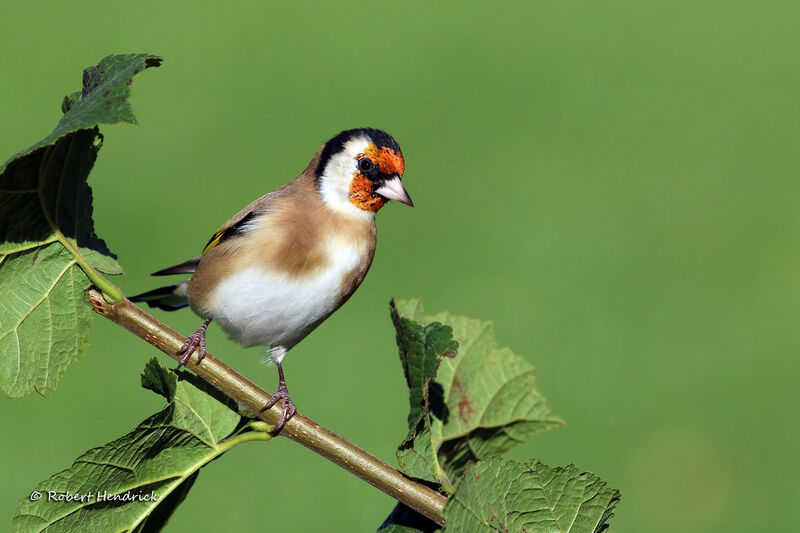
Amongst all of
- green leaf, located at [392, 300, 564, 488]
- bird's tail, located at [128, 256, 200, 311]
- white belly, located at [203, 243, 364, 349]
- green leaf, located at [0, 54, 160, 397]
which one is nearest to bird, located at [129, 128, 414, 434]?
white belly, located at [203, 243, 364, 349]

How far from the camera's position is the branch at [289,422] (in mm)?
1871

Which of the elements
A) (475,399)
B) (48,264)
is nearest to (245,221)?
(475,399)

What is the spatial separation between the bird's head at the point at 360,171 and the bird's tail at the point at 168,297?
2.19 ft

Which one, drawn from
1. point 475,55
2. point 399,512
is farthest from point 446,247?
point 399,512

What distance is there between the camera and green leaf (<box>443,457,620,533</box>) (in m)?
1.71

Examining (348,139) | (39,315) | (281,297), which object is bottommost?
(39,315)

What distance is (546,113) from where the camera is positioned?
34.1ft

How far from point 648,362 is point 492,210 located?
235 centimetres

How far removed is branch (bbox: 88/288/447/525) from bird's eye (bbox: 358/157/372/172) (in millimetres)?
1249

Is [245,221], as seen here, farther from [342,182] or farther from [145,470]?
[145,470]

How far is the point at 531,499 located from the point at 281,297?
1413 mm

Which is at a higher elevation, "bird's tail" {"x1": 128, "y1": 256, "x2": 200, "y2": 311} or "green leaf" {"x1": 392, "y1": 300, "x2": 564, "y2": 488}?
"green leaf" {"x1": 392, "y1": 300, "x2": 564, "y2": 488}

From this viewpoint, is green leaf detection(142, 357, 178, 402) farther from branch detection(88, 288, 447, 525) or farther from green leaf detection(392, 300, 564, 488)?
green leaf detection(392, 300, 564, 488)

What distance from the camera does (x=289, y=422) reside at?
190cm
